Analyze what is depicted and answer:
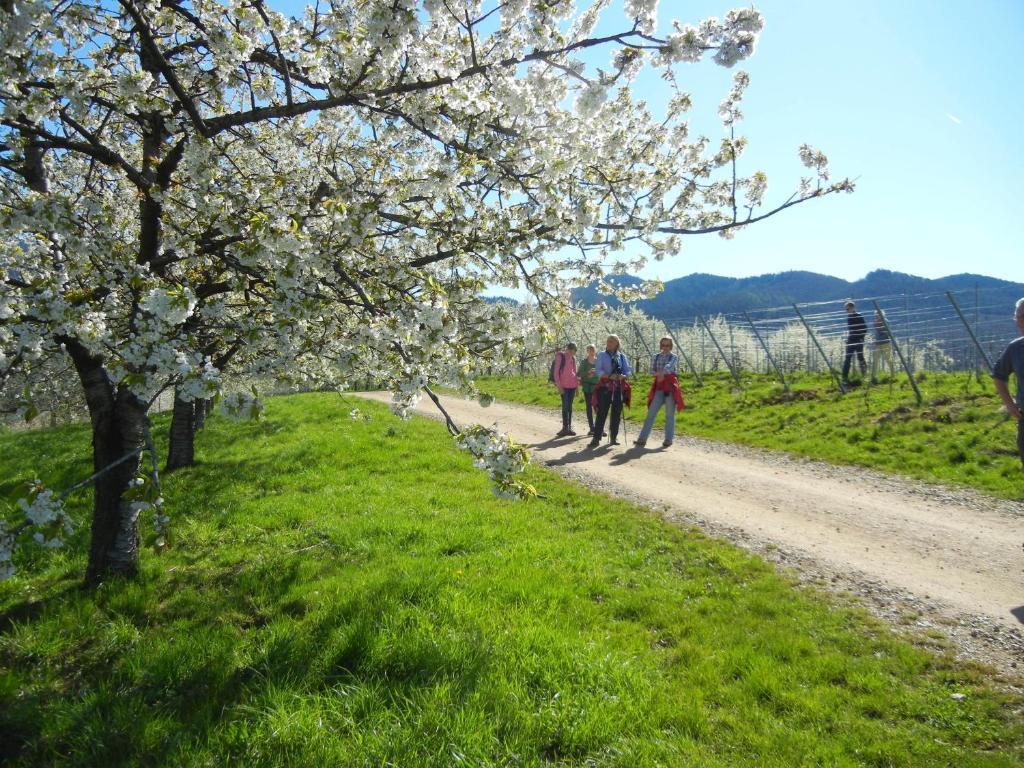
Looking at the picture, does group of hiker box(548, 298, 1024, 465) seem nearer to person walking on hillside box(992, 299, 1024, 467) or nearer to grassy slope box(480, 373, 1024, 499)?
grassy slope box(480, 373, 1024, 499)

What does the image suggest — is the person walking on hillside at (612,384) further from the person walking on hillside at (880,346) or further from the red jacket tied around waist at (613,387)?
the person walking on hillside at (880,346)

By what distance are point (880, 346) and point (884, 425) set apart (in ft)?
21.2

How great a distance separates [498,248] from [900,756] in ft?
15.8

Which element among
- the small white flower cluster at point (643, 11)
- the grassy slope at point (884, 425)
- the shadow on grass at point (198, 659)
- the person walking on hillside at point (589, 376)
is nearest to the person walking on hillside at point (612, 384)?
the person walking on hillside at point (589, 376)

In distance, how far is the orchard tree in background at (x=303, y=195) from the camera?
157 inches

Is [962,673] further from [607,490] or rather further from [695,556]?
[607,490]

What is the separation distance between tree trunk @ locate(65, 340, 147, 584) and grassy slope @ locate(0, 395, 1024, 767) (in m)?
0.32

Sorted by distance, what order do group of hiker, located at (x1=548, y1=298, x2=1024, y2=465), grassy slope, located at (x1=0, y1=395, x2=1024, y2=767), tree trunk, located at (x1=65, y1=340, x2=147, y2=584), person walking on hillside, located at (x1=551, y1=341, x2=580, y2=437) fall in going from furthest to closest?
person walking on hillside, located at (x1=551, y1=341, x2=580, y2=437), group of hiker, located at (x1=548, y1=298, x2=1024, y2=465), tree trunk, located at (x1=65, y1=340, x2=147, y2=584), grassy slope, located at (x1=0, y1=395, x2=1024, y2=767)

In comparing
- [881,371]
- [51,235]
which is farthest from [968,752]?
[881,371]

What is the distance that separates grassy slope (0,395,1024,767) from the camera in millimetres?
3559

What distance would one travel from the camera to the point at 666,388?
44.1 feet

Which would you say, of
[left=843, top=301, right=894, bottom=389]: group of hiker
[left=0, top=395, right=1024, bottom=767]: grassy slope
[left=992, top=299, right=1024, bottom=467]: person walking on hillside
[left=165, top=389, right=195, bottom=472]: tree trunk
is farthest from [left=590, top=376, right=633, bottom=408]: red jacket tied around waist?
[left=165, top=389, right=195, bottom=472]: tree trunk

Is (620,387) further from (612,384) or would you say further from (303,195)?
(303,195)

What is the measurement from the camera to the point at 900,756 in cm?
352
